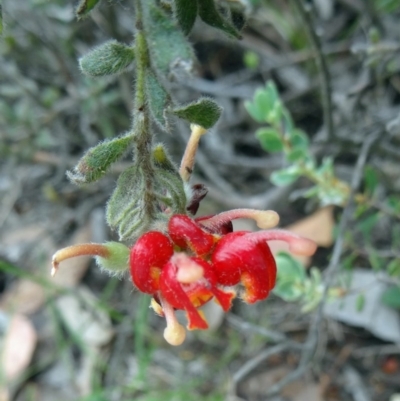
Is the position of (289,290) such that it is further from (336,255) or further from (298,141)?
(298,141)

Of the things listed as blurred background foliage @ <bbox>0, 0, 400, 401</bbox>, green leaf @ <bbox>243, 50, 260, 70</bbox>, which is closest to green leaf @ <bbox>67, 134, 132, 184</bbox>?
blurred background foliage @ <bbox>0, 0, 400, 401</bbox>

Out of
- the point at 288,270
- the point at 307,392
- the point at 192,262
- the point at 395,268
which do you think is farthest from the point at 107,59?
the point at 307,392

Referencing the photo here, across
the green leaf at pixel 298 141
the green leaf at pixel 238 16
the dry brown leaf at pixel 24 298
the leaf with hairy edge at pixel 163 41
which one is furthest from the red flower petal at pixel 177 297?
the dry brown leaf at pixel 24 298

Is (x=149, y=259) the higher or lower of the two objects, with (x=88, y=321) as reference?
higher

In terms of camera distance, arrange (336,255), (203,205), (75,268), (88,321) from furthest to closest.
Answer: (75,268) → (88,321) → (203,205) → (336,255)

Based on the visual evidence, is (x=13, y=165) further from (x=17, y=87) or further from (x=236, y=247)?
(x=236, y=247)
